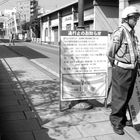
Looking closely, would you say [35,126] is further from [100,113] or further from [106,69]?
[106,69]

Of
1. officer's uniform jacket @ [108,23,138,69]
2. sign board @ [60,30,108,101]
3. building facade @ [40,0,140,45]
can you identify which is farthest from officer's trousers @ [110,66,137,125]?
building facade @ [40,0,140,45]

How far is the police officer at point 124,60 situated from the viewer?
159 inches

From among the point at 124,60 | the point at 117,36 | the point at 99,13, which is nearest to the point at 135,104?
the point at 124,60

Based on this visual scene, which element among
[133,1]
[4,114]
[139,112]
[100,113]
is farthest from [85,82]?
[133,1]

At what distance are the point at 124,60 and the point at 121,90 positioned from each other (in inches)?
19.3

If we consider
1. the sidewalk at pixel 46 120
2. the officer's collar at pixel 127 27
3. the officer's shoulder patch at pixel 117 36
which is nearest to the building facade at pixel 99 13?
the sidewalk at pixel 46 120

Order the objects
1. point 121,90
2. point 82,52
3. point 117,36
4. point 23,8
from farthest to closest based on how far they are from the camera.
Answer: point 23,8
point 82,52
point 121,90
point 117,36

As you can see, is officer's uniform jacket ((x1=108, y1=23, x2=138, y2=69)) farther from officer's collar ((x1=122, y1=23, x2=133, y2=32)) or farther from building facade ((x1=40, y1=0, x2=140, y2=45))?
building facade ((x1=40, y1=0, x2=140, y2=45))

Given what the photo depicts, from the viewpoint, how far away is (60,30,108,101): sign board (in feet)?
16.3

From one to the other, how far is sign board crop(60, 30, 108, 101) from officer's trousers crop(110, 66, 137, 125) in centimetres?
95

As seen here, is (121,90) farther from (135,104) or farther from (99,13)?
(99,13)

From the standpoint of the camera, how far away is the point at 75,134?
4203mm

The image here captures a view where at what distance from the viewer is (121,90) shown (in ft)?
13.7

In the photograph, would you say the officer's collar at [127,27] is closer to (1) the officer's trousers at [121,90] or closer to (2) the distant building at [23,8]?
(1) the officer's trousers at [121,90]
